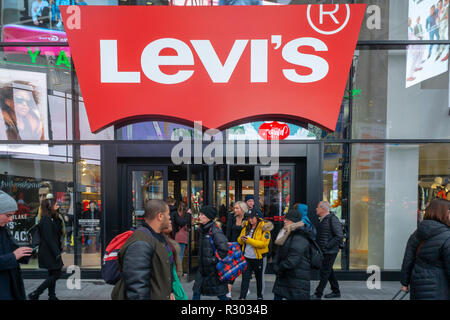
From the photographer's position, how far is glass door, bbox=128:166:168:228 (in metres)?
6.89

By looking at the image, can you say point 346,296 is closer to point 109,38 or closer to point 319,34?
point 319,34

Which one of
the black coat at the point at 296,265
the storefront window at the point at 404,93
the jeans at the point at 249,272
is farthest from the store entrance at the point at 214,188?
the black coat at the point at 296,265

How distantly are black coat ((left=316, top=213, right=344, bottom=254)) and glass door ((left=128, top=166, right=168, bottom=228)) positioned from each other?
3.84 metres

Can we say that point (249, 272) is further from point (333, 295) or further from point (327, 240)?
point (333, 295)

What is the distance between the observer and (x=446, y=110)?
6.63 meters

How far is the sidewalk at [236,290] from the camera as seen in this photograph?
5434mm

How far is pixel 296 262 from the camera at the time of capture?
356 centimetres

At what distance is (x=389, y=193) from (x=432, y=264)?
12.4 ft

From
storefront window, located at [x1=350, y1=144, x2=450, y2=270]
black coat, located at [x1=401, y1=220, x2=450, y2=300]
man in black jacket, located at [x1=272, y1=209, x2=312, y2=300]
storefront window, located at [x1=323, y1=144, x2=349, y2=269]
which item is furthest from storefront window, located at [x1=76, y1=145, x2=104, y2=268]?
black coat, located at [x1=401, y1=220, x2=450, y2=300]

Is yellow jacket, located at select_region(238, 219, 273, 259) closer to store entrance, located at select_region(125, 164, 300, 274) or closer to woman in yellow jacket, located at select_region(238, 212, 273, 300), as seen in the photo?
woman in yellow jacket, located at select_region(238, 212, 273, 300)

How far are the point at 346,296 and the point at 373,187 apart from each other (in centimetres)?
268

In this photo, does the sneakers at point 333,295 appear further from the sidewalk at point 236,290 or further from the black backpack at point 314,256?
the black backpack at point 314,256

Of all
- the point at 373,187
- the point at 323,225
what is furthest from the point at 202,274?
the point at 373,187

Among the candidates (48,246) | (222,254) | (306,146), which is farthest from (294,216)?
(48,246)
